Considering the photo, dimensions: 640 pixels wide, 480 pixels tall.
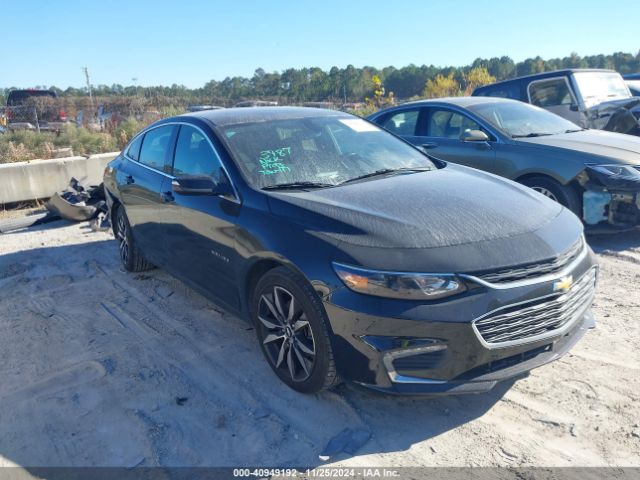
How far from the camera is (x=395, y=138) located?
4629 mm

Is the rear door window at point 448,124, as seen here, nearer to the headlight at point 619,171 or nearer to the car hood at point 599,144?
the car hood at point 599,144

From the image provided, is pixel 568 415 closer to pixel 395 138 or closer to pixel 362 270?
pixel 362 270

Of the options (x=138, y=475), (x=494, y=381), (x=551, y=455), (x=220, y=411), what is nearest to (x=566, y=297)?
(x=494, y=381)

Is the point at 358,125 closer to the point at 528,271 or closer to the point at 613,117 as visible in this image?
the point at 528,271

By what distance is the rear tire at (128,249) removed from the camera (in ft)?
18.0

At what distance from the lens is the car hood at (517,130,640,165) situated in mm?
5637

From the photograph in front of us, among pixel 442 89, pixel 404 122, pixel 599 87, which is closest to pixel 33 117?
pixel 404 122

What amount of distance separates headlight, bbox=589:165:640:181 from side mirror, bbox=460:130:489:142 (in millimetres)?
1259

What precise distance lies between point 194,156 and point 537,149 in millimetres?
3892

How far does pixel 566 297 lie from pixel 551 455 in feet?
2.68

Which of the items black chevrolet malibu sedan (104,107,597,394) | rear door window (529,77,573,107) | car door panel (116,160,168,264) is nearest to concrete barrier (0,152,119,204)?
car door panel (116,160,168,264)

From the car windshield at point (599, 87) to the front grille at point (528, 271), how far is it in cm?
730

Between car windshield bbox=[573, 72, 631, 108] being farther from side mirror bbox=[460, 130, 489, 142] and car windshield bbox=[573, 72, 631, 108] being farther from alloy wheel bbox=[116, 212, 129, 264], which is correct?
alloy wheel bbox=[116, 212, 129, 264]

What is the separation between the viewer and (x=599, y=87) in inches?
378
